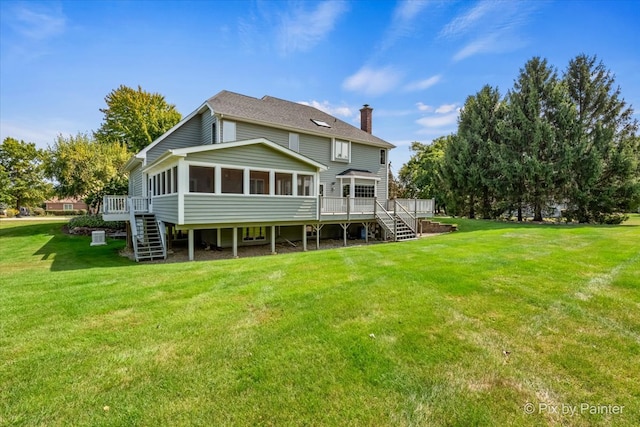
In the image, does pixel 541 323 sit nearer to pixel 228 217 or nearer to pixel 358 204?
pixel 228 217

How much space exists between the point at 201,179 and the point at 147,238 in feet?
13.3

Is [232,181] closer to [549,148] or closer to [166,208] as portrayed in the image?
[166,208]

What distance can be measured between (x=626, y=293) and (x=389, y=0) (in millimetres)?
10955

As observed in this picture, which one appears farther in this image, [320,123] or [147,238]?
[320,123]

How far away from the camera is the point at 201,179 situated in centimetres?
1191

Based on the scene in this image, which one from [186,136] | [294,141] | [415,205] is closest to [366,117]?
[294,141]

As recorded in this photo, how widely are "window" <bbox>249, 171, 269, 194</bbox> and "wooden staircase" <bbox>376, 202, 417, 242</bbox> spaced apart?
6446 millimetres

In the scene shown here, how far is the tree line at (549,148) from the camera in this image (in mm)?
21984

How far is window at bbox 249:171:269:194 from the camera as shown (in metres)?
13.3

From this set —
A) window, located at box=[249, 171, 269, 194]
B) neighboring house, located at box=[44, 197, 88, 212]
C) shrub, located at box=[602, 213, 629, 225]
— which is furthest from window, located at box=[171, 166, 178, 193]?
neighboring house, located at box=[44, 197, 88, 212]

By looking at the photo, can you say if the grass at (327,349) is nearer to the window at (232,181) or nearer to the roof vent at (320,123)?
the window at (232,181)

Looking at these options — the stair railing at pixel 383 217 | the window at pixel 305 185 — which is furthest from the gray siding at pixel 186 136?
the stair railing at pixel 383 217

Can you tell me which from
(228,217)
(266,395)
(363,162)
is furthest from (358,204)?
(266,395)

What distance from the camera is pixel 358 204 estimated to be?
53.3 ft
